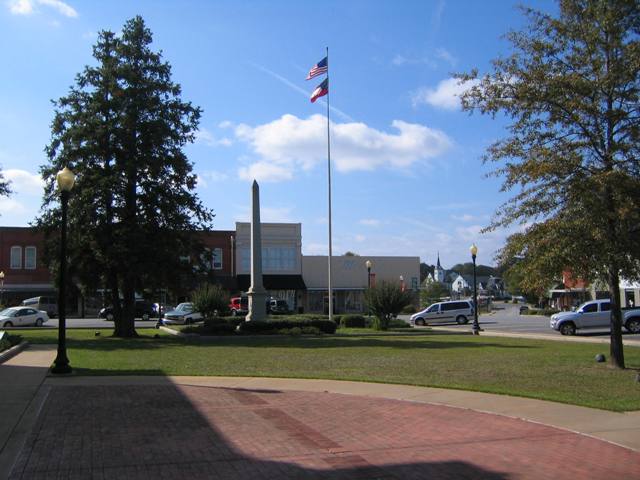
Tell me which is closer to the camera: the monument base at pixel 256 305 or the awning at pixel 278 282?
the monument base at pixel 256 305

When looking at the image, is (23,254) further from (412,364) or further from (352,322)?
(412,364)

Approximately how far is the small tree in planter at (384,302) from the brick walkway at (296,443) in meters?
25.5

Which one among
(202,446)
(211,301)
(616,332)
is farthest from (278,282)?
(202,446)

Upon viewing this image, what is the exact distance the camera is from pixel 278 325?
31234 mm

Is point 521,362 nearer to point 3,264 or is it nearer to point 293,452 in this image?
point 293,452

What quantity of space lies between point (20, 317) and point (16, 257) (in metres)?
21.2

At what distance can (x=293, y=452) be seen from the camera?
7.44m

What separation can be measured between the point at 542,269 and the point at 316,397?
6401mm

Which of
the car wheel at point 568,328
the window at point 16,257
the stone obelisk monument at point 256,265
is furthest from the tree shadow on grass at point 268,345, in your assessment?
the window at point 16,257

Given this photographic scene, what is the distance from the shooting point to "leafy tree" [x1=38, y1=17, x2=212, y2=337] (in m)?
28.2

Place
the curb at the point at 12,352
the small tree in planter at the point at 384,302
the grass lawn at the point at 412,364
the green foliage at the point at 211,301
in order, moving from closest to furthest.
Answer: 1. the grass lawn at the point at 412,364
2. the curb at the point at 12,352
3. the small tree in planter at the point at 384,302
4. the green foliage at the point at 211,301

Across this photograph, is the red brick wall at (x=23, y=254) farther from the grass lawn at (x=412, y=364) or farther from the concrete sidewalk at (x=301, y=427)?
the concrete sidewalk at (x=301, y=427)

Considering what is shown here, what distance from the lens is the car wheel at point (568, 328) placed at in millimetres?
30484

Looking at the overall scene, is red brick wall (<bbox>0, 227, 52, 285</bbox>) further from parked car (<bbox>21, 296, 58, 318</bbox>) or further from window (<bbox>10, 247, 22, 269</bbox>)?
parked car (<bbox>21, 296, 58, 318</bbox>)
